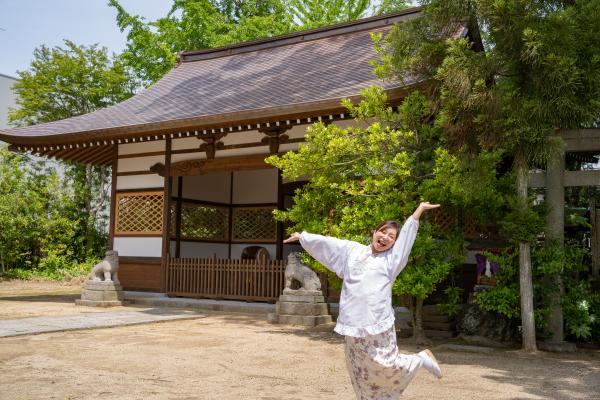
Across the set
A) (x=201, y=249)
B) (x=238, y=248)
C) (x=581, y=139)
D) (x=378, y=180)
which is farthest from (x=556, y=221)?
(x=238, y=248)

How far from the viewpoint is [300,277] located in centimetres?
930

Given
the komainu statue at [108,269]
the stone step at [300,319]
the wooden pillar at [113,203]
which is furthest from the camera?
the wooden pillar at [113,203]

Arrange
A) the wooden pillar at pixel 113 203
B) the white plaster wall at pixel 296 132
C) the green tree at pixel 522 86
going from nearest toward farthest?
the green tree at pixel 522 86
the white plaster wall at pixel 296 132
the wooden pillar at pixel 113 203

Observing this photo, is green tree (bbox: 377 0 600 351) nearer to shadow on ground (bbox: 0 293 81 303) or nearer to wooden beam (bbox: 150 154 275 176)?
wooden beam (bbox: 150 154 275 176)

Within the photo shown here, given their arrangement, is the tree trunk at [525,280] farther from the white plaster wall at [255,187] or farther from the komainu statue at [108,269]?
the white plaster wall at [255,187]

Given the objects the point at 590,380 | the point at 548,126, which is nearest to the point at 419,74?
the point at 548,126

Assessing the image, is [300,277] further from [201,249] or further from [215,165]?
[201,249]

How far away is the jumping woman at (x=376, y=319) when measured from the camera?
3348 mm

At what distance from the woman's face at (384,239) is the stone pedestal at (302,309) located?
5704 millimetres

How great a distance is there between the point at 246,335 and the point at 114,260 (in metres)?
4.93

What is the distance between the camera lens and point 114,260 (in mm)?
11742

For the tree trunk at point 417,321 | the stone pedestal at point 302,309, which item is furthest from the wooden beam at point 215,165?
the tree trunk at point 417,321

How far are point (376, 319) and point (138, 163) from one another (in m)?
10.5

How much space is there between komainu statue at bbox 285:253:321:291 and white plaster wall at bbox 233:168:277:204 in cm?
559
